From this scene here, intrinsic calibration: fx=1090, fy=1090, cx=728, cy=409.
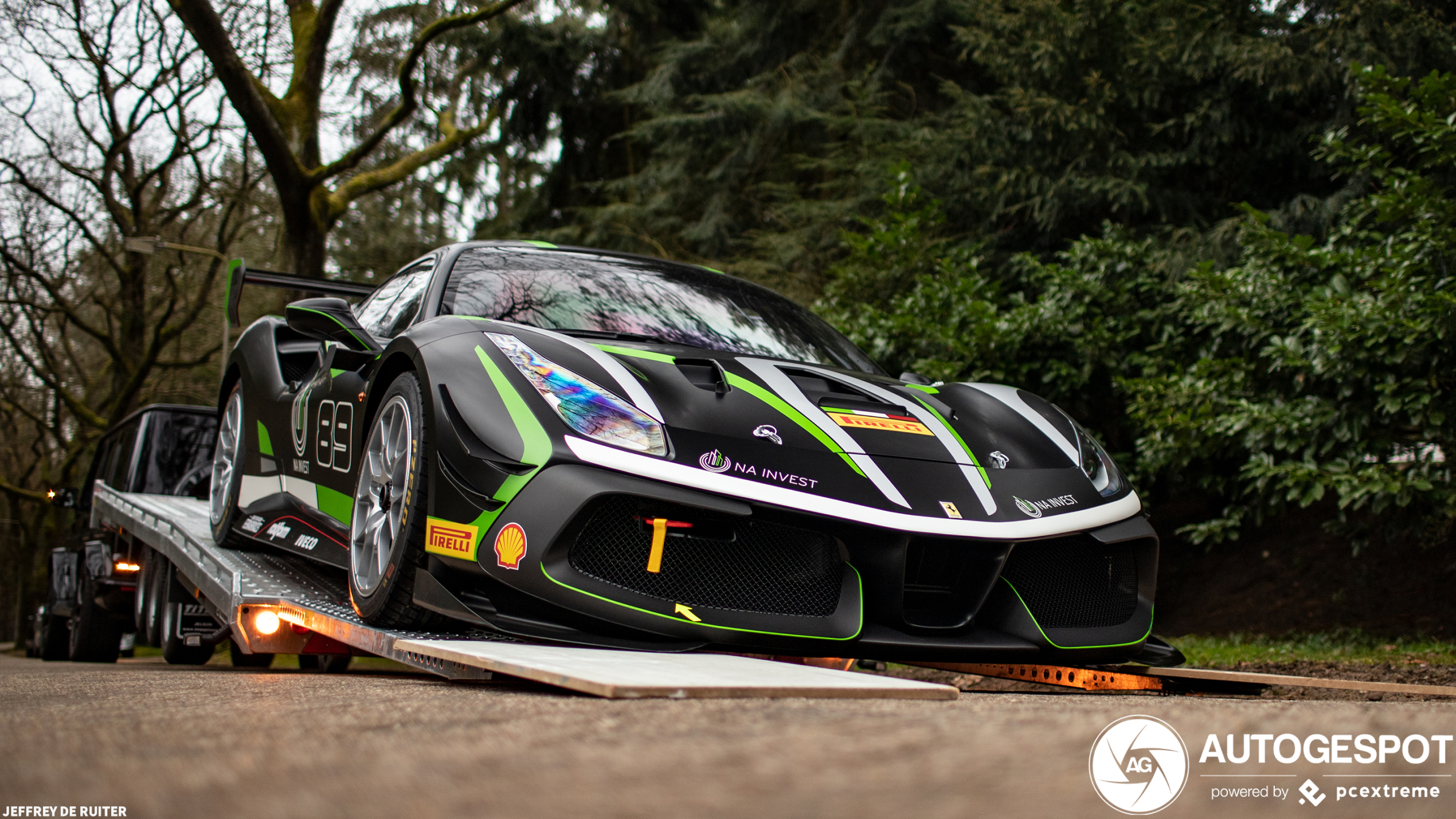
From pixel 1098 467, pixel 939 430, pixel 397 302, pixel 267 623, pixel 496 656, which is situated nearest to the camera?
pixel 496 656

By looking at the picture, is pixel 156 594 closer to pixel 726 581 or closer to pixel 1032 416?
pixel 726 581

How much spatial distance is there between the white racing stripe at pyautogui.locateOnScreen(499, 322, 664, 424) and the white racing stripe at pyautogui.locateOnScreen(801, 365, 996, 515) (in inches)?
29.3

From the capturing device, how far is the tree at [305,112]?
40.2 ft

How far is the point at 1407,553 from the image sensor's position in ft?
29.3

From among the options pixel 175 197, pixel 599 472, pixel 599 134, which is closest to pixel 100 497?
pixel 599 472

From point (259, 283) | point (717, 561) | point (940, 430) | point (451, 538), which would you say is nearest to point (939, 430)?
point (940, 430)

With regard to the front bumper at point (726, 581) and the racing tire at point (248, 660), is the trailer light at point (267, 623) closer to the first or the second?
the front bumper at point (726, 581)

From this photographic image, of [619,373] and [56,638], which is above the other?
[619,373]

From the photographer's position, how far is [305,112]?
13828 mm

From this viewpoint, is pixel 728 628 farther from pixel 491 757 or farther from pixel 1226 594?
pixel 1226 594

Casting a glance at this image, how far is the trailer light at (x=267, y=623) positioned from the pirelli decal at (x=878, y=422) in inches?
78.7

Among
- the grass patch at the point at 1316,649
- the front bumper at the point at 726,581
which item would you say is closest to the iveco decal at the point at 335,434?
the front bumper at the point at 726,581

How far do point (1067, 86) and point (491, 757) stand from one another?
10.3 metres

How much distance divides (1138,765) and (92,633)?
28.1 feet
